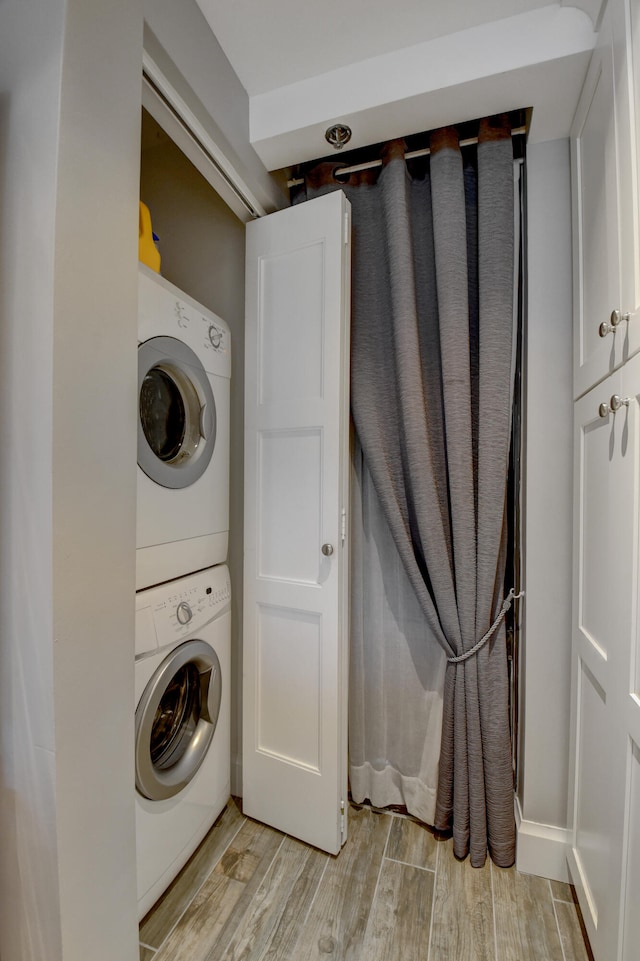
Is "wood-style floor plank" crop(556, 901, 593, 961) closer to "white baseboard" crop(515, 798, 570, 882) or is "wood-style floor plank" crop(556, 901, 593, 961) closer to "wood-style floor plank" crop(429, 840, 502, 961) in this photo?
"white baseboard" crop(515, 798, 570, 882)

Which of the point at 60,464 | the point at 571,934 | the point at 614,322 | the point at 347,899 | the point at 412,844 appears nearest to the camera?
the point at 60,464

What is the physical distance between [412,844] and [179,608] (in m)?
1.16

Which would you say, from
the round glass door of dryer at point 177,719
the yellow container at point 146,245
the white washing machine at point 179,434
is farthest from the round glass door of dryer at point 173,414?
the round glass door of dryer at point 177,719

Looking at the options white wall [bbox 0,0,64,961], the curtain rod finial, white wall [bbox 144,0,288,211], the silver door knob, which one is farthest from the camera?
the curtain rod finial

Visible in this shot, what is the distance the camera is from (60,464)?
2.61ft

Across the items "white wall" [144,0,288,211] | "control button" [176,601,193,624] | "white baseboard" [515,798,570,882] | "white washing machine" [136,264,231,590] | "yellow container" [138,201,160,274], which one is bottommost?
"white baseboard" [515,798,570,882]

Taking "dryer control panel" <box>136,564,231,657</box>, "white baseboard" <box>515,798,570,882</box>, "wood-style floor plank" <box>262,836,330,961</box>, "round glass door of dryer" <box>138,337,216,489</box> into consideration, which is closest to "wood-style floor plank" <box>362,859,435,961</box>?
"wood-style floor plank" <box>262,836,330,961</box>

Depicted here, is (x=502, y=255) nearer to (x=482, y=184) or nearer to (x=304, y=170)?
(x=482, y=184)

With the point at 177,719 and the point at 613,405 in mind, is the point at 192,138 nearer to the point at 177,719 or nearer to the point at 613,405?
the point at 613,405

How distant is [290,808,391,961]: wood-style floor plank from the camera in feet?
3.81

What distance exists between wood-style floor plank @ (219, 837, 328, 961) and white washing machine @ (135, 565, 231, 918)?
25 centimetres

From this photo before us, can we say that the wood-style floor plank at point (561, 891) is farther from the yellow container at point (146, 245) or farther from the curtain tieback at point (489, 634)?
the yellow container at point (146, 245)

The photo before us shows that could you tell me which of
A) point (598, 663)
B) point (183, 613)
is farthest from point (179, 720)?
point (598, 663)

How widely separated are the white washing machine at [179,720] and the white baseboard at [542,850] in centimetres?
102
